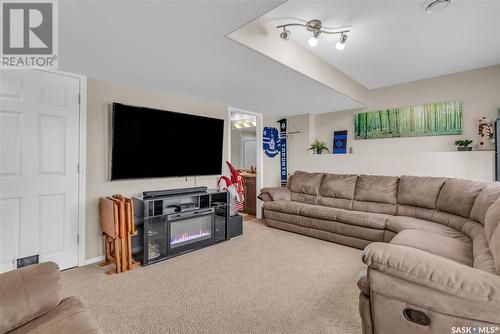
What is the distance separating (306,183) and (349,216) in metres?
1.20

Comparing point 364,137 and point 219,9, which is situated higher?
point 219,9

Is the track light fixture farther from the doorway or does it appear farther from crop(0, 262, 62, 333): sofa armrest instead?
the doorway

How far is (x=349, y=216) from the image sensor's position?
10.6 ft

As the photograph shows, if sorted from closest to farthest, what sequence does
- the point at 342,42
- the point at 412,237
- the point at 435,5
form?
the point at 435,5 → the point at 412,237 → the point at 342,42

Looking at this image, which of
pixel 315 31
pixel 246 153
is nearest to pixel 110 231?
pixel 315 31

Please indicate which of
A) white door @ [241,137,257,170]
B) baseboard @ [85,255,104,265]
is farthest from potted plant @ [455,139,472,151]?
baseboard @ [85,255,104,265]

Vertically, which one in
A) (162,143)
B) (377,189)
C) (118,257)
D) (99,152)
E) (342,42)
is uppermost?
(342,42)

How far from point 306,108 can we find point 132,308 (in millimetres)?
3846

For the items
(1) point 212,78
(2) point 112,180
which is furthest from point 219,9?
(2) point 112,180

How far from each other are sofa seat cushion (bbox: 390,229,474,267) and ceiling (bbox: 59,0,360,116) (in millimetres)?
1968

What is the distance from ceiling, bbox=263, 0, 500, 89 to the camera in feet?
6.49

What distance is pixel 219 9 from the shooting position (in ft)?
4.99

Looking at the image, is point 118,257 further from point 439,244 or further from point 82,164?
point 439,244

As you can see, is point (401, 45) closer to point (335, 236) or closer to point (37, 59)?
point (335, 236)
